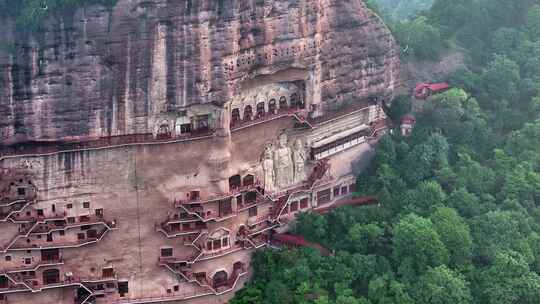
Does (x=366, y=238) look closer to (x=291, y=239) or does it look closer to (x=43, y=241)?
(x=291, y=239)

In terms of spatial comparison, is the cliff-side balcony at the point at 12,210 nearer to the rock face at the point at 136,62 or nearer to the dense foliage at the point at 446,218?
the rock face at the point at 136,62

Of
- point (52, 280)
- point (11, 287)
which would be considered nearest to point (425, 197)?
point (52, 280)

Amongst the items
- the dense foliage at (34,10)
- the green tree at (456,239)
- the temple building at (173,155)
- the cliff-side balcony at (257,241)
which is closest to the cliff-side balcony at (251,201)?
the temple building at (173,155)

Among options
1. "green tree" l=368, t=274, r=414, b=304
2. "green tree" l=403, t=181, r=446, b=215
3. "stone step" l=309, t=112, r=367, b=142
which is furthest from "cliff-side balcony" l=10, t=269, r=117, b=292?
"green tree" l=403, t=181, r=446, b=215

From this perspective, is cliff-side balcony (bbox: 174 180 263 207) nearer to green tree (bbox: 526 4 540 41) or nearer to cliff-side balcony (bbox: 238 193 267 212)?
cliff-side balcony (bbox: 238 193 267 212)

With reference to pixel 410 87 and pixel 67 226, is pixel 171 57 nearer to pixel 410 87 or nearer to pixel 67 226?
pixel 67 226

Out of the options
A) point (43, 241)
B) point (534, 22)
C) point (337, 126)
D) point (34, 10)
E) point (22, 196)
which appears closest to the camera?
point (34, 10)

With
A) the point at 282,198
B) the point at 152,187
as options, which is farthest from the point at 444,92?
the point at 152,187

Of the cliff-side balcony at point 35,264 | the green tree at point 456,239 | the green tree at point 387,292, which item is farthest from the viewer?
the green tree at point 456,239
